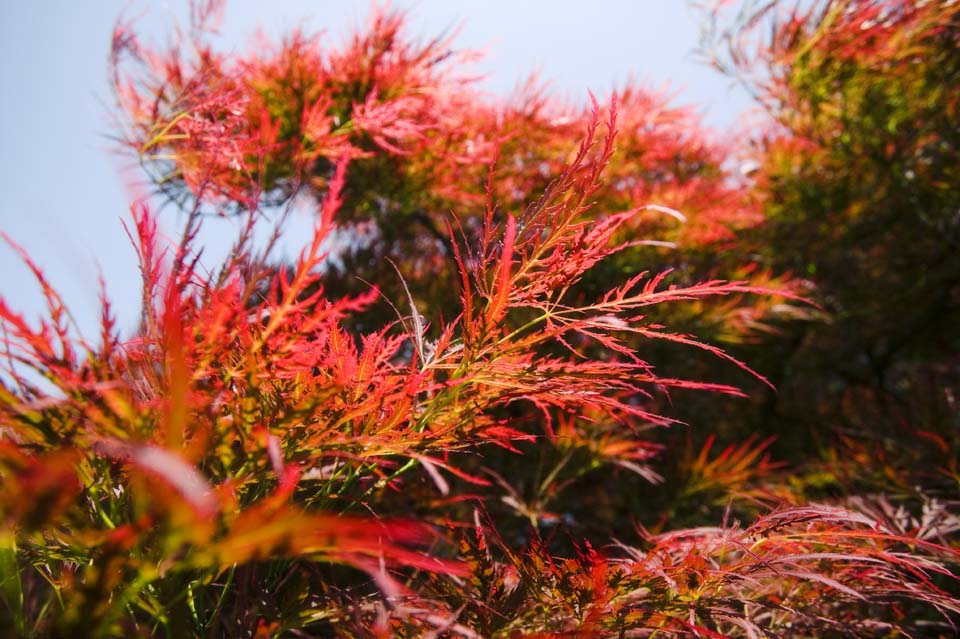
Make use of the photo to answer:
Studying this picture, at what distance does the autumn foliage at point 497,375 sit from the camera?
3.00 ft

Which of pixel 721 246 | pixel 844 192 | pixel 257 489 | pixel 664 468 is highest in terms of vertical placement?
pixel 844 192

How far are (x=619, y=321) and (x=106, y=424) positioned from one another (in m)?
0.88

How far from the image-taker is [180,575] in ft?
3.73

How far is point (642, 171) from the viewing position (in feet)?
11.5


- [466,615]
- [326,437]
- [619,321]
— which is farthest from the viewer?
[466,615]

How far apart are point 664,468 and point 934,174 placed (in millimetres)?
2810

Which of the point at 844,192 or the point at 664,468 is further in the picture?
the point at 844,192

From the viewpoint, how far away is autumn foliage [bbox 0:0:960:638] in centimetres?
92

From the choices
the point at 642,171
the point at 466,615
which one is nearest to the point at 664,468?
the point at 642,171

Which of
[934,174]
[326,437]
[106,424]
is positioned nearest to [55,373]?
[106,424]

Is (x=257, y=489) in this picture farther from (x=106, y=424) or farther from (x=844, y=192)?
(x=844, y=192)

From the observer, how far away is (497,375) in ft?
3.94

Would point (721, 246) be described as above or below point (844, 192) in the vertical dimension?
below

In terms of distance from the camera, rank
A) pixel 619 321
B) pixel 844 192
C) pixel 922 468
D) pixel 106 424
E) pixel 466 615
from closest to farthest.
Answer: pixel 106 424 → pixel 619 321 → pixel 466 615 → pixel 922 468 → pixel 844 192
